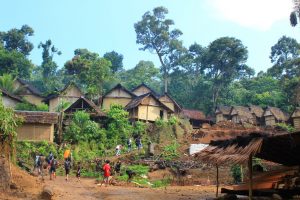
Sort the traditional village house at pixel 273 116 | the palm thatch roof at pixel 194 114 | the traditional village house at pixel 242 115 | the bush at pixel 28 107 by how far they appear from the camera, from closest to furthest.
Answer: the bush at pixel 28 107 → the traditional village house at pixel 273 116 → the traditional village house at pixel 242 115 → the palm thatch roof at pixel 194 114

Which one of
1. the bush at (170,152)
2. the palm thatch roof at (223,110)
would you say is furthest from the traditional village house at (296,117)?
the bush at (170,152)

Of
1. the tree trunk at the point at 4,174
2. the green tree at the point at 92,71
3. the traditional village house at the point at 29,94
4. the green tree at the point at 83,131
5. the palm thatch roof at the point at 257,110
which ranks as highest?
the green tree at the point at 92,71

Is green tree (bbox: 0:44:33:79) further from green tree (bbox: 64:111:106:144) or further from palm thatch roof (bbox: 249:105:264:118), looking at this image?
palm thatch roof (bbox: 249:105:264:118)

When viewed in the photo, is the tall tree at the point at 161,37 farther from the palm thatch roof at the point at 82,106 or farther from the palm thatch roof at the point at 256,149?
the palm thatch roof at the point at 256,149

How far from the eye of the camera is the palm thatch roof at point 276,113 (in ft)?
176

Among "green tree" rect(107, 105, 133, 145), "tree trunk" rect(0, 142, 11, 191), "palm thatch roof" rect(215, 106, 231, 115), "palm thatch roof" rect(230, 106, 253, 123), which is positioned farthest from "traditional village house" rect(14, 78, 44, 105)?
"tree trunk" rect(0, 142, 11, 191)

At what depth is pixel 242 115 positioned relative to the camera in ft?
180

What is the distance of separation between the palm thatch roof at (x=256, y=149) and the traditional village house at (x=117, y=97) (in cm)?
3578

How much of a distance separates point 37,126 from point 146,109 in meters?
13.9

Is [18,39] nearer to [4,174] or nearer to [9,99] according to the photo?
[9,99]

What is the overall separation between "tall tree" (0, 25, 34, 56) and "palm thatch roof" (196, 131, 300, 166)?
55060 mm

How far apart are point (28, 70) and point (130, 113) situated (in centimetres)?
2235

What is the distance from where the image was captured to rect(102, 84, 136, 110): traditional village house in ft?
166

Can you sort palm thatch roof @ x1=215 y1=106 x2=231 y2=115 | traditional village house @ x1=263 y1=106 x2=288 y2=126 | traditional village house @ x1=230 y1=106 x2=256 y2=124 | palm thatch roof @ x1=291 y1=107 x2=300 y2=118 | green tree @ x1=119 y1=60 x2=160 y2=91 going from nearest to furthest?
palm thatch roof @ x1=291 y1=107 x2=300 y2=118
traditional village house @ x1=263 y1=106 x2=288 y2=126
traditional village house @ x1=230 y1=106 x2=256 y2=124
palm thatch roof @ x1=215 y1=106 x2=231 y2=115
green tree @ x1=119 y1=60 x2=160 y2=91
